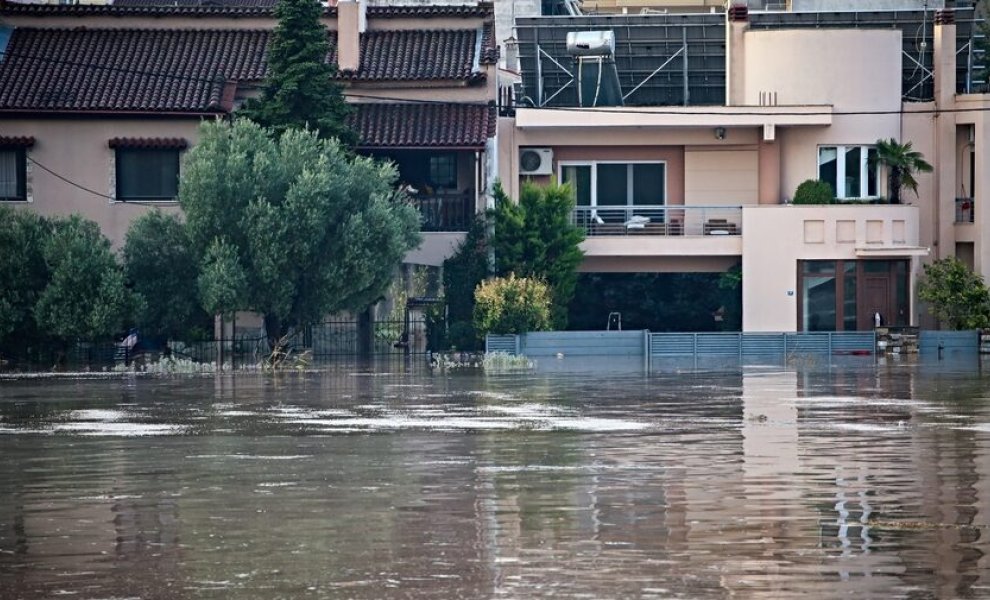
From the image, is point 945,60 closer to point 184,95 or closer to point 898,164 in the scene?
point 898,164

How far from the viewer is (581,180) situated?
183 feet

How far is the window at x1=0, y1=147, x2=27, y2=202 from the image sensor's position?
51125 mm

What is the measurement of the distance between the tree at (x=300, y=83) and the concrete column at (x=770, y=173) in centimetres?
1290

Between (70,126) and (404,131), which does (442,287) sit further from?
(70,126)

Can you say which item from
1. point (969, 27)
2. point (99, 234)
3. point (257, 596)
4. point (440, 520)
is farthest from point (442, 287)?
point (257, 596)

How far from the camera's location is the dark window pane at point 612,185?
55.8m

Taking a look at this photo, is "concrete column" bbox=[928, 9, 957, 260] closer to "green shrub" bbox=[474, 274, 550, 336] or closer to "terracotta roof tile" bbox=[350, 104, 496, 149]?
"green shrub" bbox=[474, 274, 550, 336]

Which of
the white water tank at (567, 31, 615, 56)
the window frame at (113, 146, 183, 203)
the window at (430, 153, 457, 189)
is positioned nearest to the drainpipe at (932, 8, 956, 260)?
the white water tank at (567, 31, 615, 56)

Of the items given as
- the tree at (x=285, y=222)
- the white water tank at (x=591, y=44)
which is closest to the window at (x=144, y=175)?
the tree at (x=285, y=222)

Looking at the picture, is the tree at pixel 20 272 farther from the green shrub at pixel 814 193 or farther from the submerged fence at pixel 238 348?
the green shrub at pixel 814 193

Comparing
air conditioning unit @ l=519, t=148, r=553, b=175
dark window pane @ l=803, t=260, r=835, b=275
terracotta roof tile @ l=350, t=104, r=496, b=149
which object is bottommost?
dark window pane @ l=803, t=260, r=835, b=275

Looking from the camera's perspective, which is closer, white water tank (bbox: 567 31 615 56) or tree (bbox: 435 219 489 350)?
tree (bbox: 435 219 489 350)

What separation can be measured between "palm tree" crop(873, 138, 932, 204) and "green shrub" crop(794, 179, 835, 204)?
1.82 meters

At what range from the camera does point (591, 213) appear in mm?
55156
